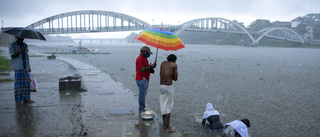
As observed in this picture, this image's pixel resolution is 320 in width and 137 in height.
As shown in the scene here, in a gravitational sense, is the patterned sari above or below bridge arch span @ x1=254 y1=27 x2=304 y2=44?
below

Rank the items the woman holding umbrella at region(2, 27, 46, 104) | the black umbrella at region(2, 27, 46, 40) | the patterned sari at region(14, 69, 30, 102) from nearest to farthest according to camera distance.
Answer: the black umbrella at region(2, 27, 46, 40) < the woman holding umbrella at region(2, 27, 46, 104) < the patterned sari at region(14, 69, 30, 102)

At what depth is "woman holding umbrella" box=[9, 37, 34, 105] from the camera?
217 inches

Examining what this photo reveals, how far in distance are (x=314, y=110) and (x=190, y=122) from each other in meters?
3.54

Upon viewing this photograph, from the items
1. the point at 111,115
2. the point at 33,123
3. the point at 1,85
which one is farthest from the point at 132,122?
the point at 1,85

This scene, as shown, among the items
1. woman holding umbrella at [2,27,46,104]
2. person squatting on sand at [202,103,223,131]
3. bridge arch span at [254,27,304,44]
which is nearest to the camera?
person squatting on sand at [202,103,223,131]

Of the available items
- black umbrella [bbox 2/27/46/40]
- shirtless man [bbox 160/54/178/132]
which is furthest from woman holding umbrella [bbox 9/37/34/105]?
shirtless man [bbox 160/54/178/132]

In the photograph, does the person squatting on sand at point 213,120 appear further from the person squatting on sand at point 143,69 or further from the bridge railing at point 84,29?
the bridge railing at point 84,29

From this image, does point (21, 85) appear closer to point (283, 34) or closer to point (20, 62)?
point (20, 62)

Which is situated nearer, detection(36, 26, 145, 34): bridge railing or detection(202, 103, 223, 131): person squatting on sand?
detection(202, 103, 223, 131): person squatting on sand

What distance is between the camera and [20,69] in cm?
558

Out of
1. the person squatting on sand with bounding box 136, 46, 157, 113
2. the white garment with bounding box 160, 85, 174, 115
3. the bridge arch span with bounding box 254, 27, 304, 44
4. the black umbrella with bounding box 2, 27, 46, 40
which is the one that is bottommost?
the white garment with bounding box 160, 85, 174, 115

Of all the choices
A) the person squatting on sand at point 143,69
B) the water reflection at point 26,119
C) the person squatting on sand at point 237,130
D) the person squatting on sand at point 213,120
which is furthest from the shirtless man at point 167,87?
the water reflection at point 26,119

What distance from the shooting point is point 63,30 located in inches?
3656

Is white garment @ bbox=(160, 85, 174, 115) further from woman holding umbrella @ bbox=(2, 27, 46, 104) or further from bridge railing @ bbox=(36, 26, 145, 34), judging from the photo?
bridge railing @ bbox=(36, 26, 145, 34)
